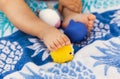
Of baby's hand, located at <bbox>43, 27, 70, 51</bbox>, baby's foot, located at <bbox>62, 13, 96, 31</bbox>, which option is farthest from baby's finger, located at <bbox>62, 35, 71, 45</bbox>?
baby's foot, located at <bbox>62, 13, 96, 31</bbox>

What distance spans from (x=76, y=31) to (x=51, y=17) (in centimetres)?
13

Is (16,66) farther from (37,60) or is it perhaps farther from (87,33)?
(87,33)

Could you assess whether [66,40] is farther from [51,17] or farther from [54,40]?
[51,17]

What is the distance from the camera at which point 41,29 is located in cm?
94

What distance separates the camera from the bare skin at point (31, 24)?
87cm

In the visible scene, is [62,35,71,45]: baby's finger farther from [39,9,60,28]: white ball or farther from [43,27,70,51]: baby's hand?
[39,9,60,28]: white ball

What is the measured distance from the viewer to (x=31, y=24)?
97cm

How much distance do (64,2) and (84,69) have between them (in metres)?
0.33

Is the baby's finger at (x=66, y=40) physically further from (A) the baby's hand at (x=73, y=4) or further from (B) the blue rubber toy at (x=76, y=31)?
(A) the baby's hand at (x=73, y=4)

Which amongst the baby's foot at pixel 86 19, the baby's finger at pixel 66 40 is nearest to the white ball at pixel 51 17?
the baby's foot at pixel 86 19

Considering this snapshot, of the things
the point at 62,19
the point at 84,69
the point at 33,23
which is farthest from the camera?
the point at 62,19

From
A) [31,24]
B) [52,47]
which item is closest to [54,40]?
[52,47]

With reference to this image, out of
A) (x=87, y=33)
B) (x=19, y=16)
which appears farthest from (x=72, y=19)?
(x=19, y=16)

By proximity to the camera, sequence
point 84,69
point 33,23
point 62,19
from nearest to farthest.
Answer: point 84,69 < point 33,23 < point 62,19
